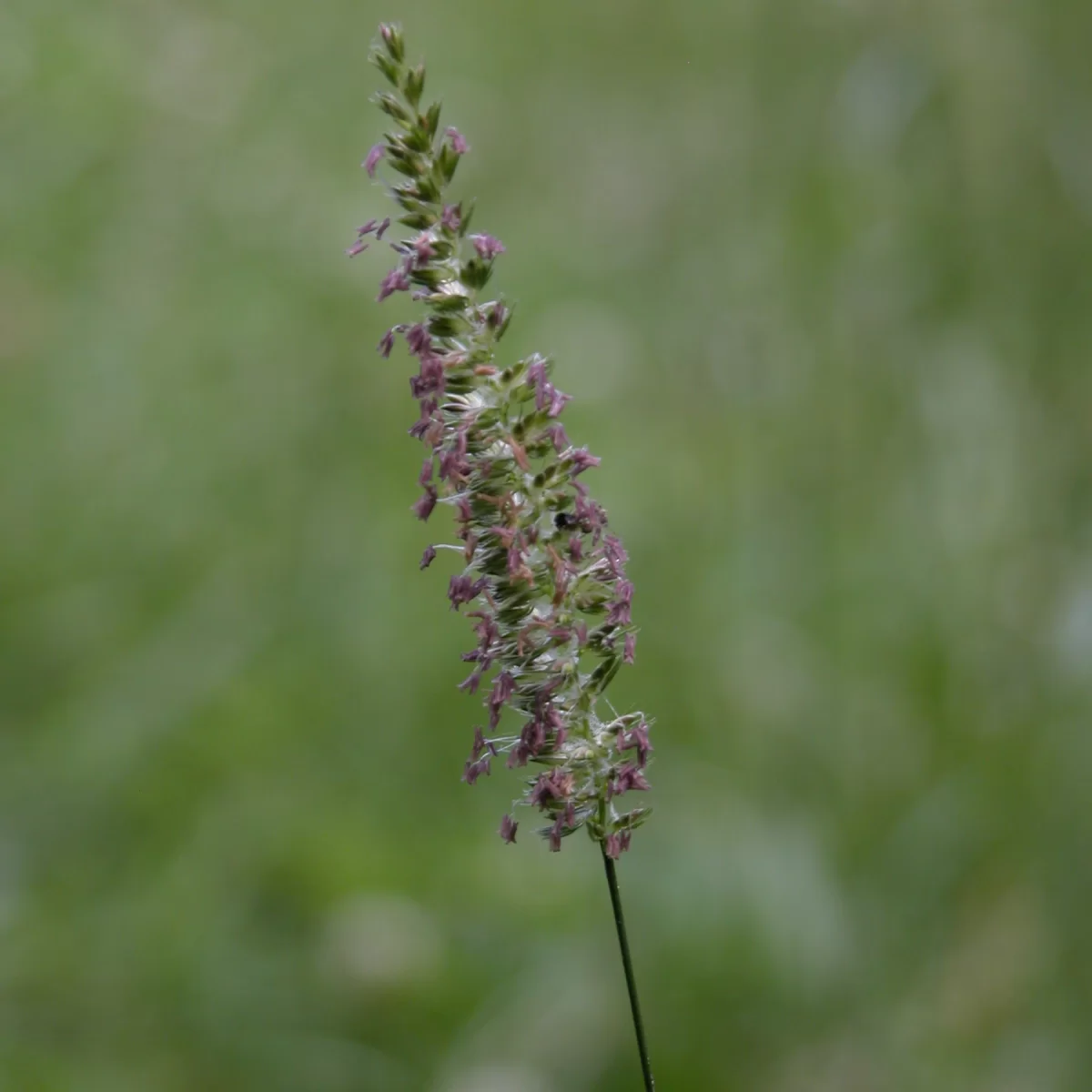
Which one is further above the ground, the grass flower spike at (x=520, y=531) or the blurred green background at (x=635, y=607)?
the blurred green background at (x=635, y=607)

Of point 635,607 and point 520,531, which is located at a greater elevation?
point 635,607

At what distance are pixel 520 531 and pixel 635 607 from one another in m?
3.29

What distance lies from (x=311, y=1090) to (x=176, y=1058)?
13.9 inches

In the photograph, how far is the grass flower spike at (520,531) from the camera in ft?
4.79

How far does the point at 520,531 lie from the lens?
149cm

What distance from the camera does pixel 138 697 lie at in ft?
13.6

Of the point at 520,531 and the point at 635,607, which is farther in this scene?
the point at 635,607

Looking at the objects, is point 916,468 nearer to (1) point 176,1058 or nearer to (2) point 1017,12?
(2) point 1017,12

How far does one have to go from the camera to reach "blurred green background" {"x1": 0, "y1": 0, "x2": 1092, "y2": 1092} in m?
3.28

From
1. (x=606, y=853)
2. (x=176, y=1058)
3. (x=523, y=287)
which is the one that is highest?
(x=523, y=287)

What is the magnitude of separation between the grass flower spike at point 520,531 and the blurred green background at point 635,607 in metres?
1.84

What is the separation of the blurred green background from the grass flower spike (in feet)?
6.03

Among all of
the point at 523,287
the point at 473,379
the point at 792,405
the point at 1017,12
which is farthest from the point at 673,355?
the point at 473,379

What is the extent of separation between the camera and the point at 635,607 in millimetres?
4754
